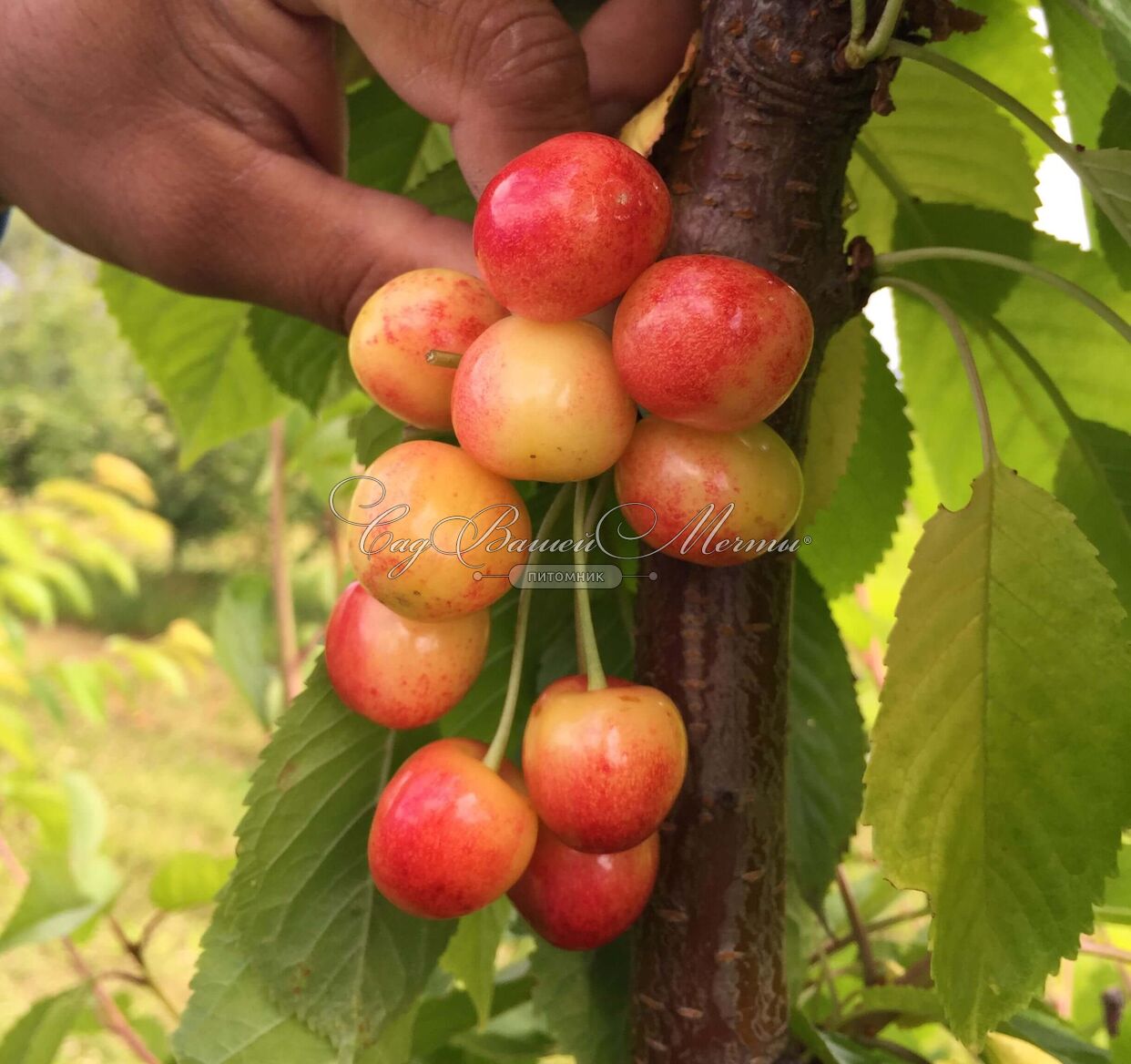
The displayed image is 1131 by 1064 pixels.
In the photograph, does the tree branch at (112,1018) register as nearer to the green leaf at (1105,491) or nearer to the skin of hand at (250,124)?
the skin of hand at (250,124)

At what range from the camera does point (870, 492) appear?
2.24ft

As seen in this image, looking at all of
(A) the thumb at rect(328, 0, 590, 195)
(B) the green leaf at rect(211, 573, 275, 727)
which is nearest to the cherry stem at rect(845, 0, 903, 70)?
(A) the thumb at rect(328, 0, 590, 195)

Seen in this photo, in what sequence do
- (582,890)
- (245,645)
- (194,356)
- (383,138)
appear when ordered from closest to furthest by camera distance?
(582,890), (383,138), (194,356), (245,645)

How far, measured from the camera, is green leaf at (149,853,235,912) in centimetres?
113

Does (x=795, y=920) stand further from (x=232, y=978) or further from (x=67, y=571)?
(x=67, y=571)

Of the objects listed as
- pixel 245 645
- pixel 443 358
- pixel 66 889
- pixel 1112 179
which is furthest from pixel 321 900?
pixel 245 645

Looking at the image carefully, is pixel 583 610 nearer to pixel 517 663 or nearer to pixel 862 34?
pixel 517 663

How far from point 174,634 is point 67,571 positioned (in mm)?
255

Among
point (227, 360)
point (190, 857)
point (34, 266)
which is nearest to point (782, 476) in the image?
point (227, 360)

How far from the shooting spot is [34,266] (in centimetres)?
748

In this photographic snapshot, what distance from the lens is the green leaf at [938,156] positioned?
0.66 meters

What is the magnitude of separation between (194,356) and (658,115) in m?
0.59

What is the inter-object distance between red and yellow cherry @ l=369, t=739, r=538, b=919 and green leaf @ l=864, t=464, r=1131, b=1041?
0.15m

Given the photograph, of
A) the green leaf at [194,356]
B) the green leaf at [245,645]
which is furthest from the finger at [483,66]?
the green leaf at [245,645]
